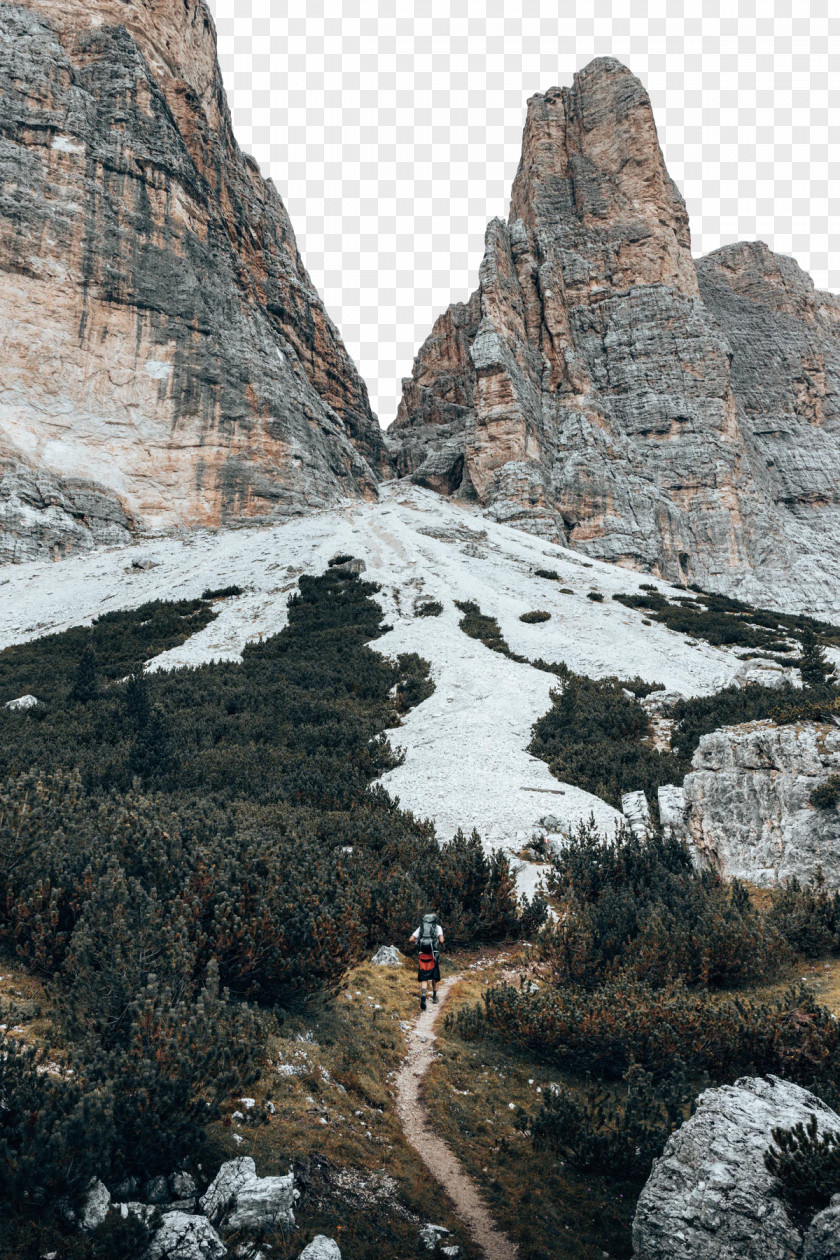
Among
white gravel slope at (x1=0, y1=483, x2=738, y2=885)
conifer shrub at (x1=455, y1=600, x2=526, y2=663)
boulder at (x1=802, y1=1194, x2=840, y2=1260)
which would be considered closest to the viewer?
boulder at (x1=802, y1=1194, x2=840, y2=1260)

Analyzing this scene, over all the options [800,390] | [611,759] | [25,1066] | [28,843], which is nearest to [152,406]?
[611,759]

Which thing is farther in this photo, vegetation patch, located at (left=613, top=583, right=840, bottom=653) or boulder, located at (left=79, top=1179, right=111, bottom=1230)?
vegetation patch, located at (left=613, top=583, right=840, bottom=653)

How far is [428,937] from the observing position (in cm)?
783

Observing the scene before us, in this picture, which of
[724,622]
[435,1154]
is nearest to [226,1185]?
[435,1154]

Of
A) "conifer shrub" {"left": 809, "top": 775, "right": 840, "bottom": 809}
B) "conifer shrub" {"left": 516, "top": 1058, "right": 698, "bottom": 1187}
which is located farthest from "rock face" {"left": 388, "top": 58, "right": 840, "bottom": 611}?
"conifer shrub" {"left": 516, "top": 1058, "right": 698, "bottom": 1187}

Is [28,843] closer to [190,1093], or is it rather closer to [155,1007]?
[155,1007]

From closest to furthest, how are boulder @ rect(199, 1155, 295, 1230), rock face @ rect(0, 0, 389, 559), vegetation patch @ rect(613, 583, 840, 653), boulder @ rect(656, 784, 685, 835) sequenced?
1. boulder @ rect(199, 1155, 295, 1230)
2. boulder @ rect(656, 784, 685, 835)
3. vegetation patch @ rect(613, 583, 840, 653)
4. rock face @ rect(0, 0, 389, 559)

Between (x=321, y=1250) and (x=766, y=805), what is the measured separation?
28.8ft

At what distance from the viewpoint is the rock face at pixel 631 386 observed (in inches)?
2520

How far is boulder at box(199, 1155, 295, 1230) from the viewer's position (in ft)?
11.8

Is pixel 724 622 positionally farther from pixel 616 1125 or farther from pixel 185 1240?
pixel 185 1240

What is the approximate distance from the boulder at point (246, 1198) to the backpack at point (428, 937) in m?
4.01

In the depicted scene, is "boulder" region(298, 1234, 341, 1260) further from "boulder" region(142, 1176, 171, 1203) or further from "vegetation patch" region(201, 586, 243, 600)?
"vegetation patch" region(201, 586, 243, 600)

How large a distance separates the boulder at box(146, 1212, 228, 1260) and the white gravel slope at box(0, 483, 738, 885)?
828 centimetres
